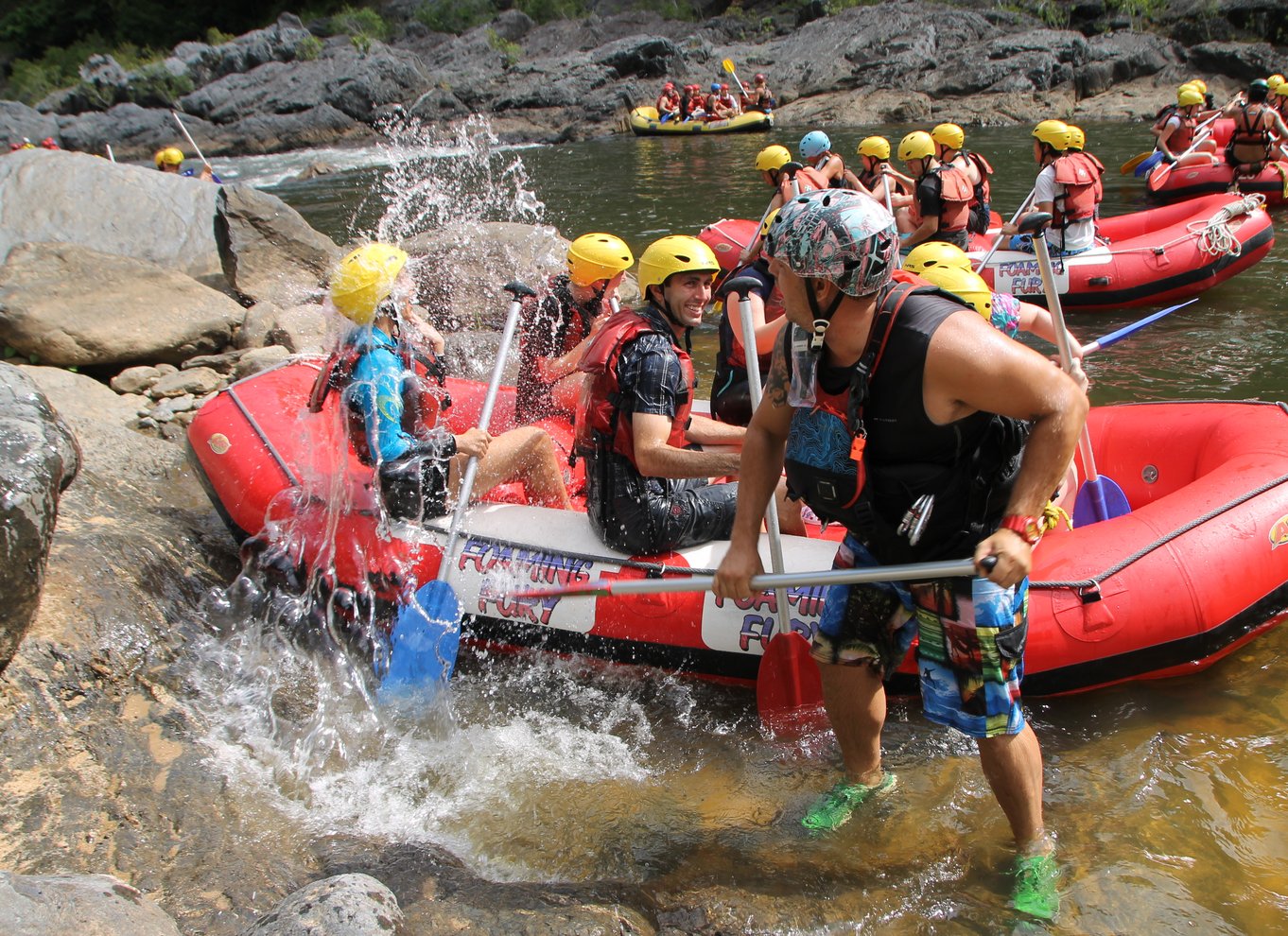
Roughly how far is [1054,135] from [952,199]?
135 centimetres

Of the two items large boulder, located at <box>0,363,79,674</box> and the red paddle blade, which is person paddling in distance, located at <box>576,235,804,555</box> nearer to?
the red paddle blade

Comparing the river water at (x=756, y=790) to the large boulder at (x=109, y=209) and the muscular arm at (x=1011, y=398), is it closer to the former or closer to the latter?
the muscular arm at (x=1011, y=398)

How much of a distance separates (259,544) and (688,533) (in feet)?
7.35

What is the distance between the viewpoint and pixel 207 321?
804 centimetres

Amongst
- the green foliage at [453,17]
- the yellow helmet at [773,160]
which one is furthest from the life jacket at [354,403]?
the green foliage at [453,17]

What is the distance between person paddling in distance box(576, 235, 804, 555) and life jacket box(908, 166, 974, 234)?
197 inches

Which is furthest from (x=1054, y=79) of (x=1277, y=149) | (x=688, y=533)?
(x=688, y=533)

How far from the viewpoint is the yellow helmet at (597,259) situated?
5492mm

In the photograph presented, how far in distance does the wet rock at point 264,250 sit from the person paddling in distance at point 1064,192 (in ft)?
22.9

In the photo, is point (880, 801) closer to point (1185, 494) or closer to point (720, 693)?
point (720, 693)

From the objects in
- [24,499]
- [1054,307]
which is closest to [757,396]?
[1054,307]

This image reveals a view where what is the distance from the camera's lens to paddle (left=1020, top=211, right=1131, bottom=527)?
4.31 metres

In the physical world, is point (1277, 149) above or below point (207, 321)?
above

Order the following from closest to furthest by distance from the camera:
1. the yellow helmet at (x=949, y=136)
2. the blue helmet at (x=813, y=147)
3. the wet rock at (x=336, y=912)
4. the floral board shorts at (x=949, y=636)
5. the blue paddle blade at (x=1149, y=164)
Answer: the wet rock at (x=336, y=912) < the floral board shorts at (x=949, y=636) < the blue helmet at (x=813, y=147) < the yellow helmet at (x=949, y=136) < the blue paddle blade at (x=1149, y=164)
